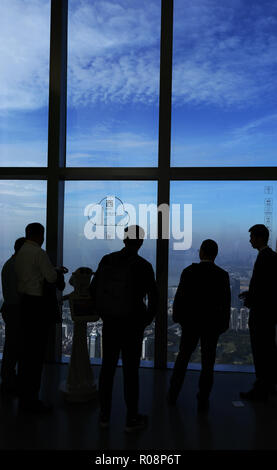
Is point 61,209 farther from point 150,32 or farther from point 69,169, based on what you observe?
point 150,32

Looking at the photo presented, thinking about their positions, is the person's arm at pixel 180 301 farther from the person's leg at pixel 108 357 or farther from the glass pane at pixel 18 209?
the glass pane at pixel 18 209

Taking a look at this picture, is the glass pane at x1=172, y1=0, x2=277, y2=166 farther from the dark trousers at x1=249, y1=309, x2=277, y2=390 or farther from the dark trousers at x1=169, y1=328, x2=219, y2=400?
the dark trousers at x1=169, y1=328, x2=219, y2=400

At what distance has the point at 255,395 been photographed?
320 cm

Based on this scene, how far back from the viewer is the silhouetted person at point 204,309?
2879 mm

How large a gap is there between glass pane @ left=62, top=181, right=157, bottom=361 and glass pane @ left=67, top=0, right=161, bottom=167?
28cm

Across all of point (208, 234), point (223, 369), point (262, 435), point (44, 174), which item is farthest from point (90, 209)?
point (262, 435)

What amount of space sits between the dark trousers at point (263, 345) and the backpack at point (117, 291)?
126 cm

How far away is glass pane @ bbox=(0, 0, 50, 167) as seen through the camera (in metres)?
4.16

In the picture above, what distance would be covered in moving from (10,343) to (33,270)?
32.9 inches

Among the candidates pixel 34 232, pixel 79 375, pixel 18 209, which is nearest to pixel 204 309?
pixel 79 375

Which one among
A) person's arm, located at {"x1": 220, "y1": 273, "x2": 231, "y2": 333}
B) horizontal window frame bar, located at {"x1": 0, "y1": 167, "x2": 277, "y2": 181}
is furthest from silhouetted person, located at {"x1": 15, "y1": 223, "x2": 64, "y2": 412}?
horizontal window frame bar, located at {"x1": 0, "y1": 167, "x2": 277, "y2": 181}

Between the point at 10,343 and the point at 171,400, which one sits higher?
the point at 10,343

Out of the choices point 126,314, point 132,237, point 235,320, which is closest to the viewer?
point 126,314

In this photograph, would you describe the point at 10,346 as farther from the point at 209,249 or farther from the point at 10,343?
the point at 209,249
